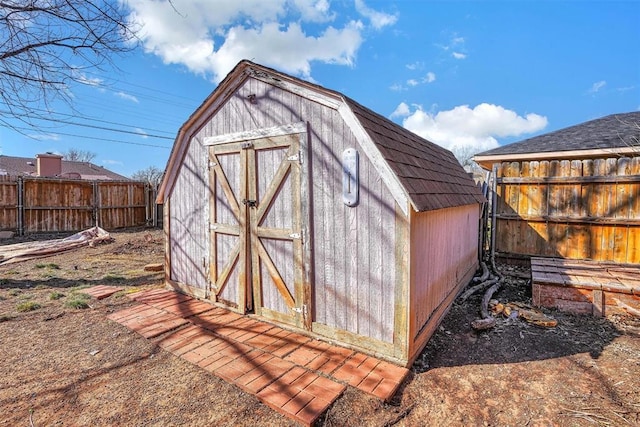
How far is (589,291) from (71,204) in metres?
17.0

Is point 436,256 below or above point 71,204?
below

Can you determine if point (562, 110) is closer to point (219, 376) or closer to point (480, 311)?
point (480, 311)

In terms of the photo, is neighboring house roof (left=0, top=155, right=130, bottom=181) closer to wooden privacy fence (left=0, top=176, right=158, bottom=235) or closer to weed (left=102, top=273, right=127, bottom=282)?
wooden privacy fence (left=0, top=176, right=158, bottom=235)

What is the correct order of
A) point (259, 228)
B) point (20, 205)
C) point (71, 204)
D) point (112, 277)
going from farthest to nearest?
point (71, 204), point (20, 205), point (112, 277), point (259, 228)

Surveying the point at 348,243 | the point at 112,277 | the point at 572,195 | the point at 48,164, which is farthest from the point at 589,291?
the point at 48,164

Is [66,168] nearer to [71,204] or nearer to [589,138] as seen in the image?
[71,204]

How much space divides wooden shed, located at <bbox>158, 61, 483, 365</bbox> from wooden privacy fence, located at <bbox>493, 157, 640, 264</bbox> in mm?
3345

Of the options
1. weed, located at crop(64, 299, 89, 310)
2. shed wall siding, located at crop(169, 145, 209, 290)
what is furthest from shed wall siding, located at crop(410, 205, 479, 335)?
weed, located at crop(64, 299, 89, 310)

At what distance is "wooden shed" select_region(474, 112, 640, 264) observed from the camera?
5.96 m

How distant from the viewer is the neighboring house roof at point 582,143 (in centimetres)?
605

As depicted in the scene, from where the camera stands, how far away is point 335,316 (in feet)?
10.5

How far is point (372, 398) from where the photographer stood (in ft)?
7.73

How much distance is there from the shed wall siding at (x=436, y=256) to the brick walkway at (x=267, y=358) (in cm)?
76

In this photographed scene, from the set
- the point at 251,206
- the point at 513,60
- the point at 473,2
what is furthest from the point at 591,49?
the point at 251,206
